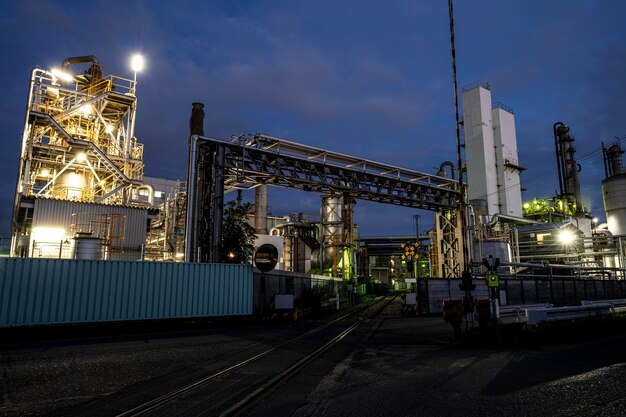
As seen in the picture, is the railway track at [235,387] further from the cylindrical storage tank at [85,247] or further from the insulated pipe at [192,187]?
the cylindrical storage tank at [85,247]

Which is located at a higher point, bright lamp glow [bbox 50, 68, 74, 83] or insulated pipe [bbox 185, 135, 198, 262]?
bright lamp glow [bbox 50, 68, 74, 83]

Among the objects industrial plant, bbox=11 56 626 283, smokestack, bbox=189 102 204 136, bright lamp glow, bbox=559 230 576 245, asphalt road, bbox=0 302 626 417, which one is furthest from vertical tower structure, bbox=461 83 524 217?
asphalt road, bbox=0 302 626 417

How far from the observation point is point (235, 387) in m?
6.40

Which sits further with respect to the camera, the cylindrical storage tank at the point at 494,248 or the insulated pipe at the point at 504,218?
the insulated pipe at the point at 504,218

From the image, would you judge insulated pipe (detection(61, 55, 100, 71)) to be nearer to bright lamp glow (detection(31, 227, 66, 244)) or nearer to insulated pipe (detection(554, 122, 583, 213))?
bright lamp glow (detection(31, 227, 66, 244))

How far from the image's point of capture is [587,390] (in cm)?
606

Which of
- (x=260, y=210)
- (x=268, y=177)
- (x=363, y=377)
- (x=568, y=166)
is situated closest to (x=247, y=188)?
(x=268, y=177)

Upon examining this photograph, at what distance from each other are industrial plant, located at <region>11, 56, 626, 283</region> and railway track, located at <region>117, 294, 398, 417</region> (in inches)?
367

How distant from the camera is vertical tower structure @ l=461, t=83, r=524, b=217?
46656 millimetres

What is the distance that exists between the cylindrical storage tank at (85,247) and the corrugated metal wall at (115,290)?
538 centimetres

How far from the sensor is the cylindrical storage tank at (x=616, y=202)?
4822cm

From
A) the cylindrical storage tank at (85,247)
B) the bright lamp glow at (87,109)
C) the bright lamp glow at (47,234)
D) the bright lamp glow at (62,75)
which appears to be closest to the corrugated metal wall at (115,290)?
the cylindrical storage tank at (85,247)

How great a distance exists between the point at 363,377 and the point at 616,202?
55.3m

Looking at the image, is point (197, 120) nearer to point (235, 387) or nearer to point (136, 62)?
point (136, 62)
